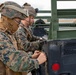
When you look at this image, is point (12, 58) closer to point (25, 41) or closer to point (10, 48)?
point (10, 48)

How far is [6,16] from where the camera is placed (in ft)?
9.29

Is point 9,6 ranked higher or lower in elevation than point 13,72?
higher

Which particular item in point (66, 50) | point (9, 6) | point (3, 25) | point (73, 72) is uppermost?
point (9, 6)

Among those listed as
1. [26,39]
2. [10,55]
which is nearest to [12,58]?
[10,55]

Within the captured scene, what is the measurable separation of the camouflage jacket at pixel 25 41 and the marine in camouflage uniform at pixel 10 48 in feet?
3.88

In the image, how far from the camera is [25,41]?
4535 mm

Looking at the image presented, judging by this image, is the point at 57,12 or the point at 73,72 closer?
the point at 73,72

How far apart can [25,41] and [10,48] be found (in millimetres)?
1764

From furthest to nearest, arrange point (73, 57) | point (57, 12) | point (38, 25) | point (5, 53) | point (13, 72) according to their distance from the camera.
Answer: point (38, 25), point (57, 12), point (73, 57), point (13, 72), point (5, 53)

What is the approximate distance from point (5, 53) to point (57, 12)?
4.45ft

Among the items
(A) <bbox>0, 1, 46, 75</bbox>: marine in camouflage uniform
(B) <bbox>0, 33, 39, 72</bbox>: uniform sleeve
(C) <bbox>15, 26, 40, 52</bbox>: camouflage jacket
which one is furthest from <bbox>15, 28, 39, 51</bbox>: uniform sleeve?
(B) <bbox>0, 33, 39, 72</bbox>: uniform sleeve

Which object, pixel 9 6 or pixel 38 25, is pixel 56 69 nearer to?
pixel 9 6

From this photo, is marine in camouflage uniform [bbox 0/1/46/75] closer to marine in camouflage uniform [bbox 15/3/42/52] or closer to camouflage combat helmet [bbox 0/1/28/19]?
camouflage combat helmet [bbox 0/1/28/19]

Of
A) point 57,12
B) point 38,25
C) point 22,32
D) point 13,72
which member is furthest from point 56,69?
point 38,25
